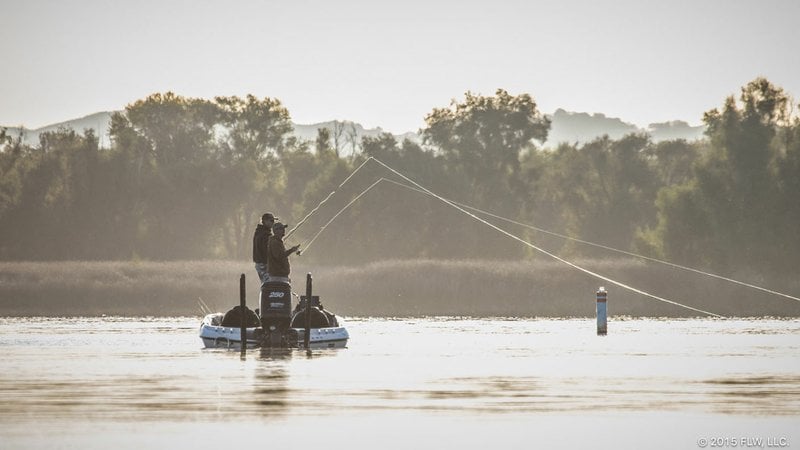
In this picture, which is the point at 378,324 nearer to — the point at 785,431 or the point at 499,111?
the point at 785,431

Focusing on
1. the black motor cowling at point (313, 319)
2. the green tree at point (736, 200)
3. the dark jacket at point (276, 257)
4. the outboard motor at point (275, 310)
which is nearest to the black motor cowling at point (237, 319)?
the black motor cowling at point (313, 319)

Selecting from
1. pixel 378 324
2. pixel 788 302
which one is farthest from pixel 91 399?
pixel 788 302

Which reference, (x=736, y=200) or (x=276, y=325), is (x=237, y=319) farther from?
(x=736, y=200)

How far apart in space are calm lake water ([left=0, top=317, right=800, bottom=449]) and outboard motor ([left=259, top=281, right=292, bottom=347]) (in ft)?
2.39

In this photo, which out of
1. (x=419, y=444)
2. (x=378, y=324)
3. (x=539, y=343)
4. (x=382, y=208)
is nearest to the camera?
(x=419, y=444)

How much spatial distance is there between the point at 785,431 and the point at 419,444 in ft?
12.9

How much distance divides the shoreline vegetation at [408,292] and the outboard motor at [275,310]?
3153 centimetres

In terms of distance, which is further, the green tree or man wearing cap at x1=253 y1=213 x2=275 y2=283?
the green tree

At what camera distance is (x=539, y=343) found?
1510 inches

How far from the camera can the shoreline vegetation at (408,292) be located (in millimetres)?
65750

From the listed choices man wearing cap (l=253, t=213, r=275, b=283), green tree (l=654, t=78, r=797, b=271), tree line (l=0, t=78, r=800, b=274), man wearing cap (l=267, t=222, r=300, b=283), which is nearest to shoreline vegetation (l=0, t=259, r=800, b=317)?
green tree (l=654, t=78, r=797, b=271)

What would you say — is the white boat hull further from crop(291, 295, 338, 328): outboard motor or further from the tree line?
the tree line

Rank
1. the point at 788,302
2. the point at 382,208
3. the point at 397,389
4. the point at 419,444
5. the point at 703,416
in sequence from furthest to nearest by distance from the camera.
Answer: the point at 382,208 < the point at 788,302 < the point at 397,389 < the point at 703,416 < the point at 419,444

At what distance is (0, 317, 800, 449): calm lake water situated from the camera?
1673 cm
